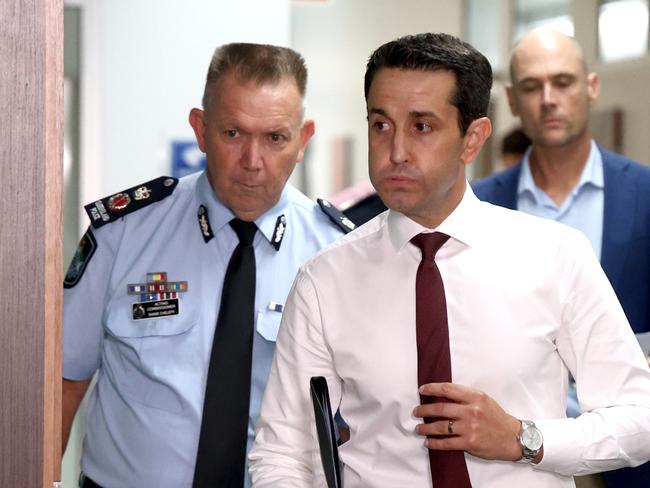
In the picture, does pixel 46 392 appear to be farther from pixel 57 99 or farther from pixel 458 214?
pixel 458 214

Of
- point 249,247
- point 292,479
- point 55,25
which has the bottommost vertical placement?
point 292,479

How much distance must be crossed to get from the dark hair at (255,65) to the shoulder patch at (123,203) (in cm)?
20

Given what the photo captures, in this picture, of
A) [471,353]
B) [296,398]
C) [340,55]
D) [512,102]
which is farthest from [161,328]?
[340,55]

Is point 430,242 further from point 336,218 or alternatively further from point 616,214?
point 616,214

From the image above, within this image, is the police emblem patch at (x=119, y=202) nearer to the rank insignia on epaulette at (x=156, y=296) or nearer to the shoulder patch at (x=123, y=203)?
the shoulder patch at (x=123, y=203)

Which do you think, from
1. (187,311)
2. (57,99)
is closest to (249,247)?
(187,311)

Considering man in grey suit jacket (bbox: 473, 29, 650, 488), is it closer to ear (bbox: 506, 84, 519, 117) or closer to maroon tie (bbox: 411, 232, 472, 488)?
ear (bbox: 506, 84, 519, 117)

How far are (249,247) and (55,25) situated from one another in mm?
909

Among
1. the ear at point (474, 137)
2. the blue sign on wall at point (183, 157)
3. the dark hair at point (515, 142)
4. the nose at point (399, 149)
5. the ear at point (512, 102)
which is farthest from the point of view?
the dark hair at point (515, 142)

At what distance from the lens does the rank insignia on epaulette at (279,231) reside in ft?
6.44

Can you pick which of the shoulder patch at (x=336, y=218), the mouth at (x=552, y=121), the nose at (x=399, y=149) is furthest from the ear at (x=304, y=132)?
the mouth at (x=552, y=121)

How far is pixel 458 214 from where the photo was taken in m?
1.62

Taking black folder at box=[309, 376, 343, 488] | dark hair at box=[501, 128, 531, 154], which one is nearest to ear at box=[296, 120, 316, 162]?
black folder at box=[309, 376, 343, 488]

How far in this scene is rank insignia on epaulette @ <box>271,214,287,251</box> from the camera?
196cm
